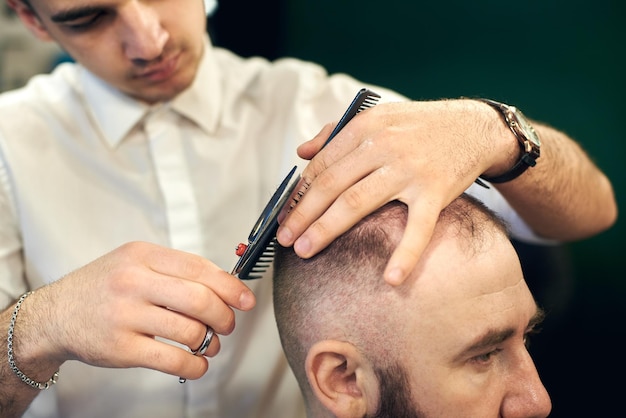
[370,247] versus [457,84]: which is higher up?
[370,247]

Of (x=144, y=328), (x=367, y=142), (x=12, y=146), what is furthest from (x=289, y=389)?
(x=12, y=146)

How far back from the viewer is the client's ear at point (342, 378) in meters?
1.30

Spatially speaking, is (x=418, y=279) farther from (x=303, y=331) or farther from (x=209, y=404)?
(x=209, y=404)

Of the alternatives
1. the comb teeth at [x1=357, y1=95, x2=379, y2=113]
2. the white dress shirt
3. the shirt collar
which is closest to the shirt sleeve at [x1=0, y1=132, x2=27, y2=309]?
the white dress shirt

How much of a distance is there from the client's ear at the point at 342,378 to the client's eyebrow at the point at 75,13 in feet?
3.06

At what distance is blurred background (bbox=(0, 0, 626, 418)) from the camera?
9.02ft

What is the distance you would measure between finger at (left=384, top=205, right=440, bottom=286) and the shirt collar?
882mm

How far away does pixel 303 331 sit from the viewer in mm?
1380

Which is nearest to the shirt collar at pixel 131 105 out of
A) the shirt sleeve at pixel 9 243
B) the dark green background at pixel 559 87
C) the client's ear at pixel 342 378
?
the shirt sleeve at pixel 9 243

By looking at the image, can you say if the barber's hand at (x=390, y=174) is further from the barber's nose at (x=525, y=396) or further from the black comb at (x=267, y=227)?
the barber's nose at (x=525, y=396)

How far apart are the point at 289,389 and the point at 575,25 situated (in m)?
1.96

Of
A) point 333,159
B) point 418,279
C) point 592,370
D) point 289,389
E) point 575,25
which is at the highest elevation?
point 333,159

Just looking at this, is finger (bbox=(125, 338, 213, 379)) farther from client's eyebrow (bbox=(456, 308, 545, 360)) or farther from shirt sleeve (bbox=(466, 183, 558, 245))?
shirt sleeve (bbox=(466, 183, 558, 245))

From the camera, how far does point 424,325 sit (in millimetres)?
1263
